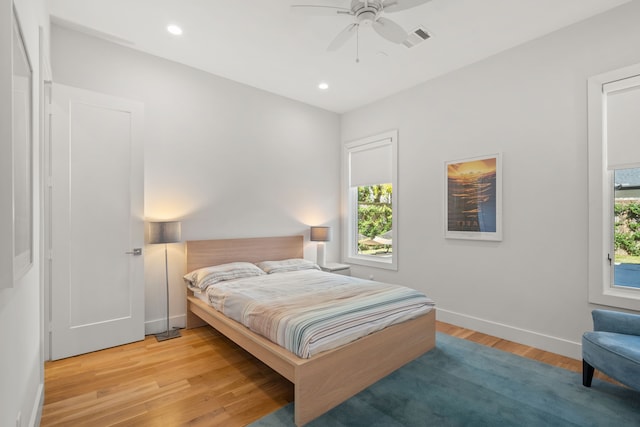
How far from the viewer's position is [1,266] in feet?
3.41

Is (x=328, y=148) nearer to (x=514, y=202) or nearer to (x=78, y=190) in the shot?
(x=514, y=202)

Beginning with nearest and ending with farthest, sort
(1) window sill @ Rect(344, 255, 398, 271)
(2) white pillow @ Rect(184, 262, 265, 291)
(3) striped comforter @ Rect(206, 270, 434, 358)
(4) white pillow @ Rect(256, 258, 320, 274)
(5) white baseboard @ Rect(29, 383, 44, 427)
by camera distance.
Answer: (5) white baseboard @ Rect(29, 383, 44, 427) → (3) striped comforter @ Rect(206, 270, 434, 358) → (2) white pillow @ Rect(184, 262, 265, 291) → (4) white pillow @ Rect(256, 258, 320, 274) → (1) window sill @ Rect(344, 255, 398, 271)

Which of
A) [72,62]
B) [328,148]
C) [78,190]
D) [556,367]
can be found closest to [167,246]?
[78,190]

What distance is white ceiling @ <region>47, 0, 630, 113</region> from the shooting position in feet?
8.93

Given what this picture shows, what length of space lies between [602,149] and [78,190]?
15.7 ft

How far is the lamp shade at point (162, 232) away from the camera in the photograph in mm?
3262

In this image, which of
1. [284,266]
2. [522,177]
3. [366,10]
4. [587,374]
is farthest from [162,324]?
[522,177]

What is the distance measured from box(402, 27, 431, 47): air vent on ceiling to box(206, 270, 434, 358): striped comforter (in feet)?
8.19

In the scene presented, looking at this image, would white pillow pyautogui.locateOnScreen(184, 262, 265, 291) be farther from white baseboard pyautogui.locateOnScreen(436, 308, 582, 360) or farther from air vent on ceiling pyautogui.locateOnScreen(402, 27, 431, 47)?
air vent on ceiling pyautogui.locateOnScreen(402, 27, 431, 47)

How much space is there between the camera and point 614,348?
2129 mm

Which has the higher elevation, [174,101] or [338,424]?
[174,101]

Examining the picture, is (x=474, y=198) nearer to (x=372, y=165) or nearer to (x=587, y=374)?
(x=372, y=165)

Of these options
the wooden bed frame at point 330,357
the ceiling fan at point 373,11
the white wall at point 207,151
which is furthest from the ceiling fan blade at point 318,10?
the wooden bed frame at point 330,357

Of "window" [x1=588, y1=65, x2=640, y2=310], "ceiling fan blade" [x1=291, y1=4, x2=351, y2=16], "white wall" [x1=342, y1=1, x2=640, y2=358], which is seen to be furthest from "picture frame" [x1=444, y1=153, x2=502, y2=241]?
"ceiling fan blade" [x1=291, y1=4, x2=351, y2=16]
